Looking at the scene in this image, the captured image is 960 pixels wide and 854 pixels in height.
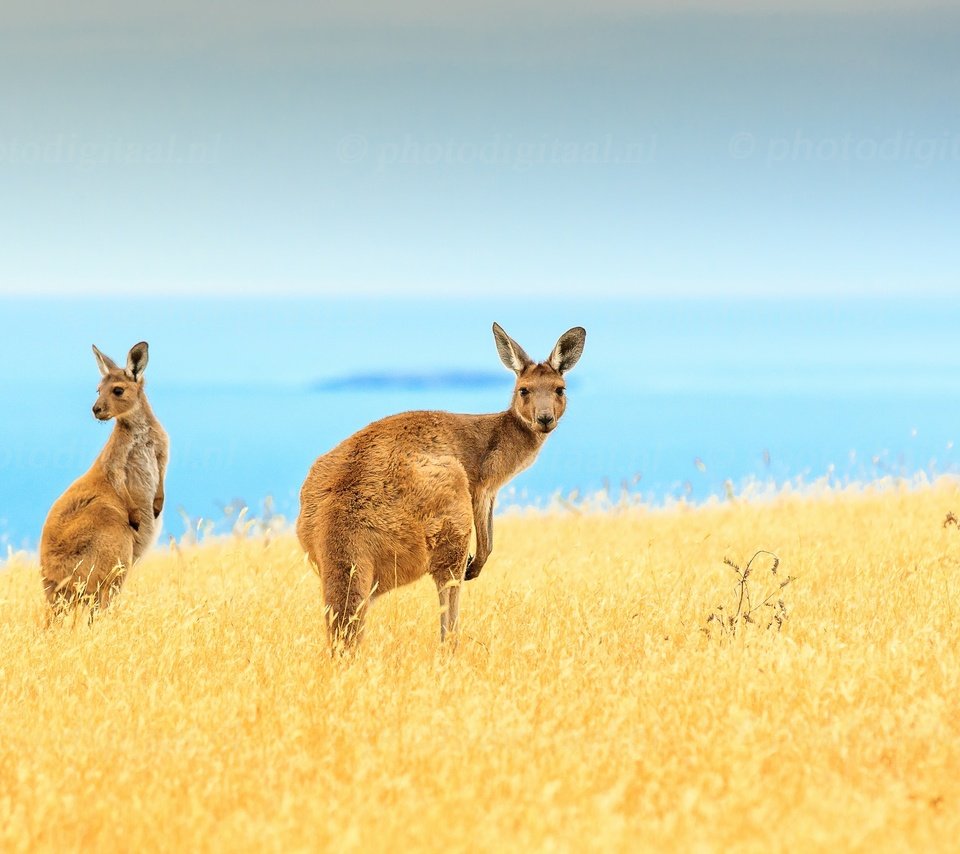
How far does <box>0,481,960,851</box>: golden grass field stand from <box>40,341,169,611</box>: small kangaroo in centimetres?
34

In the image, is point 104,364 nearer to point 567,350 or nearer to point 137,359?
point 137,359

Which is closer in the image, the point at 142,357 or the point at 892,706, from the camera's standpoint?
the point at 892,706

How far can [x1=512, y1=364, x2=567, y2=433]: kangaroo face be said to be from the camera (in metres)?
8.02

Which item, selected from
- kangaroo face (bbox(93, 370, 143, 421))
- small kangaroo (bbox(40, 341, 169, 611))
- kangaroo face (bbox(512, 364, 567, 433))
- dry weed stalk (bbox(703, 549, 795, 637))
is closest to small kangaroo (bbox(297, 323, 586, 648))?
kangaroo face (bbox(512, 364, 567, 433))

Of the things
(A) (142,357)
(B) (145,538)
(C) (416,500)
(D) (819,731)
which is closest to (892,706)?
(D) (819,731)

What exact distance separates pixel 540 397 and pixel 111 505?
3434 mm

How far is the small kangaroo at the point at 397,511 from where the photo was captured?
22.8 feet

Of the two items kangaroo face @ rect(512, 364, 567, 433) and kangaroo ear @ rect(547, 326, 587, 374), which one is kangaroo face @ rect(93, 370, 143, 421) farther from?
kangaroo ear @ rect(547, 326, 587, 374)

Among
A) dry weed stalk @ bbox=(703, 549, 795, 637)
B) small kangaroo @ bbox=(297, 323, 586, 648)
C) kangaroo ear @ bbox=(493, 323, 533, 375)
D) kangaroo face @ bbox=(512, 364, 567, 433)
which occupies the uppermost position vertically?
kangaroo ear @ bbox=(493, 323, 533, 375)

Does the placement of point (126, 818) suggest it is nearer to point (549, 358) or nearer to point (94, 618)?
point (94, 618)

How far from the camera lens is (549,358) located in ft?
27.5

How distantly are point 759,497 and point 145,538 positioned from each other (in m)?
8.35

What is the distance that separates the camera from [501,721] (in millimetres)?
5473

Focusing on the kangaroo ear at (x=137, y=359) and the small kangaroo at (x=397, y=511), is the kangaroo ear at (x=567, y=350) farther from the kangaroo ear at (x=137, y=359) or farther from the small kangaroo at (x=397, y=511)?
the kangaroo ear at (x=137, y=359)
